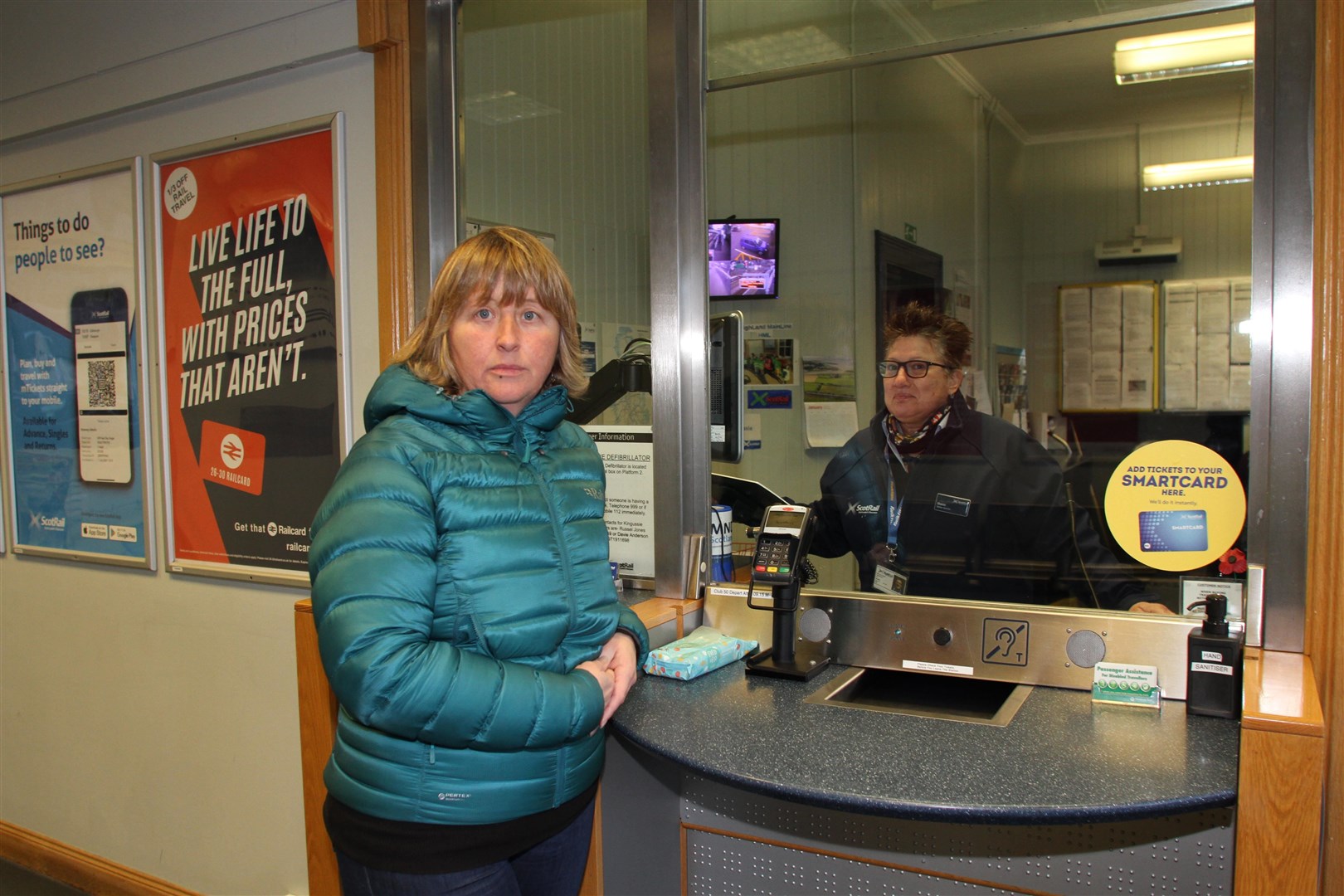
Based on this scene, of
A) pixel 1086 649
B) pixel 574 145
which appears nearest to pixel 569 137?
pixel 574 145

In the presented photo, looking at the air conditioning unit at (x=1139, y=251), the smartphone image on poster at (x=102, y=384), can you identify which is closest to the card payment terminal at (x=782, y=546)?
the air conditioning unit at (x=1139, y=251)

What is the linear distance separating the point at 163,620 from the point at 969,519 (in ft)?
7.56

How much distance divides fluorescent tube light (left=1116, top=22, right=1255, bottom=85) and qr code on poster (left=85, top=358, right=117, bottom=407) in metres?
2.79

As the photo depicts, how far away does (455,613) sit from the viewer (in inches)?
52.1

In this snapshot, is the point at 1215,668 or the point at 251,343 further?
the point at 251,343

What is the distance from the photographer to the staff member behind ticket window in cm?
189

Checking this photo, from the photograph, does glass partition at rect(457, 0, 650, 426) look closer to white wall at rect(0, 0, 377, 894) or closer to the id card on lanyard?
white wall at rect(0, 0, 377, 894)

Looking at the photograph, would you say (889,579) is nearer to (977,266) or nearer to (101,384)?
(977,266)

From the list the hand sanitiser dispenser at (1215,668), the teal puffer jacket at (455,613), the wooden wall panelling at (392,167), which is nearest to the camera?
the teal puffer jacket at (455,613)

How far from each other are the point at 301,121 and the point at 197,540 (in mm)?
1203

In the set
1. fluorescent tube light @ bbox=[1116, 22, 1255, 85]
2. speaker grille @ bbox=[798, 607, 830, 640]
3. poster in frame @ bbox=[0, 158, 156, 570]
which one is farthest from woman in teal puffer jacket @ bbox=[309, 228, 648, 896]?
poster in frame @ bbox=[0, 158, 156, 570]

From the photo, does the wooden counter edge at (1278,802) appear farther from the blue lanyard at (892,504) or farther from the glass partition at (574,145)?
the glass partition at (574,145)

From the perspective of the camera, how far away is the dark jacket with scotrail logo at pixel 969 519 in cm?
187

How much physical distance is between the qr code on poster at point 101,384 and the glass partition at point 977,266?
190 cm
